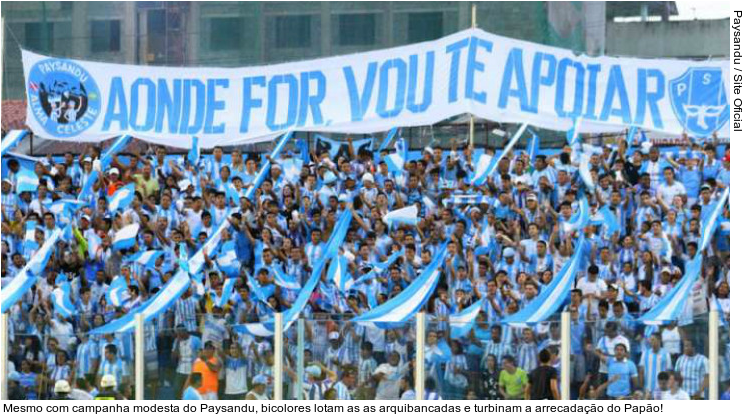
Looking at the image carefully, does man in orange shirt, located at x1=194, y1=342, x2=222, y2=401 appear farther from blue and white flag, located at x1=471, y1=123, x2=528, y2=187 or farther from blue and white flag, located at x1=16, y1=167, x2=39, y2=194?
blue and white flag, located at x1=16, y1=167, x2=39, y2=194

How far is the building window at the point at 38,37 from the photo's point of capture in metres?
41.9

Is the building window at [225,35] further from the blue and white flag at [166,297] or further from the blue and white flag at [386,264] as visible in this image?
the blue and white flag at [386,264]

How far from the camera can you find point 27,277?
1912 cm

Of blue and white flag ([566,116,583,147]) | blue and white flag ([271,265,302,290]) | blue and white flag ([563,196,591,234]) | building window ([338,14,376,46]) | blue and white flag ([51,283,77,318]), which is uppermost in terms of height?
building window ([338,14,376,46])

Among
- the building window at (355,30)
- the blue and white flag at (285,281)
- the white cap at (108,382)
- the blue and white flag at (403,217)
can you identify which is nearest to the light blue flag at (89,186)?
the blue and white flag at (285,281)

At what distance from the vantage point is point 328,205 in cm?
1953

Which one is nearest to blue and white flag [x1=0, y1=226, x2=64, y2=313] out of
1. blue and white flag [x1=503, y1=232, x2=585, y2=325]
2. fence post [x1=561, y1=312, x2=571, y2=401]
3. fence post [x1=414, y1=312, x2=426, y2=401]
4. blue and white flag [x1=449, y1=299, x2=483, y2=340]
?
fence post [x1=414, y1=312, x2=426, y2=401]

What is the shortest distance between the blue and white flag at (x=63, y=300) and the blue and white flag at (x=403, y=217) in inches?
148

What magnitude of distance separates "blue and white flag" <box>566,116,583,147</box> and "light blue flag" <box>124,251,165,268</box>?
507cm

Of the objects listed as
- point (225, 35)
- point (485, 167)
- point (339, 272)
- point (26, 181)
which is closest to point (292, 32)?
point (225, 35)

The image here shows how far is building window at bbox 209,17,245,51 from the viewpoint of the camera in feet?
156

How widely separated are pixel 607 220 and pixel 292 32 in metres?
29.9

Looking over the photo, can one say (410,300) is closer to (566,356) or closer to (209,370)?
(566,356)

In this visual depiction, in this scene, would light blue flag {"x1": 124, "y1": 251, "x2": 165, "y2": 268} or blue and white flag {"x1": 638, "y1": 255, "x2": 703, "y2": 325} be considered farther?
light blue flag {"x1": 124, "y1": 251, "x2": 165, "y2": 268}
